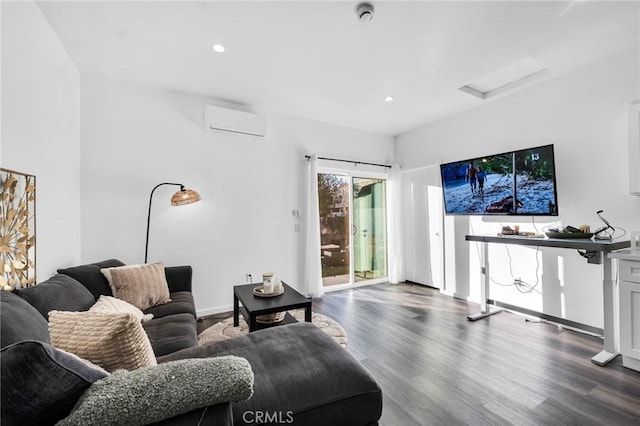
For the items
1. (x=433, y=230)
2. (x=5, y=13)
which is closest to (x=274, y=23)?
(x=5, y=13)

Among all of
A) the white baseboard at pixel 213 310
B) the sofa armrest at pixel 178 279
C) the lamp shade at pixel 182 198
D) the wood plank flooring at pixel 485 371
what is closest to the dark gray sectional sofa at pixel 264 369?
the wood plank flooring at pixel 485 371

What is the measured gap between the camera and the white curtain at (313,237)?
12.9 ft

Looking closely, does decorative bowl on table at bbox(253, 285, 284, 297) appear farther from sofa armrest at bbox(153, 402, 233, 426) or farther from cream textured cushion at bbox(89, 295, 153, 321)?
sofa armrest at bbox(153, 402, 233, 426)

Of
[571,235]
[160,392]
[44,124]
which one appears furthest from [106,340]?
[571,235]

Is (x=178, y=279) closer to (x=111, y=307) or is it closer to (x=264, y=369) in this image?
(x=111, y=307)

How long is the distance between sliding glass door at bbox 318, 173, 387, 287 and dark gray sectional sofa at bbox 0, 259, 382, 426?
8.62 feet

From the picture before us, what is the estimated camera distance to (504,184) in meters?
3.06

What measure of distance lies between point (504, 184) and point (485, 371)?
6.48ft

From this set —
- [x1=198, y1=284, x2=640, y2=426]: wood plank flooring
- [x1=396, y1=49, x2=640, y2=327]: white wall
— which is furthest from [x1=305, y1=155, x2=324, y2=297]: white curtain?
[x1=396, y1=49, x2=640, y2=327]: white wall

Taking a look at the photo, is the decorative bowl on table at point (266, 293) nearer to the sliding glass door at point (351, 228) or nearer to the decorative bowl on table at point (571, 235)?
the sliding glass door at point (351, 228)

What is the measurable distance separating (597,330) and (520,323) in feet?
1.94

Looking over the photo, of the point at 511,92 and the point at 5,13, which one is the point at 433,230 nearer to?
the point at 511,92

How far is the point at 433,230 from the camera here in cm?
433

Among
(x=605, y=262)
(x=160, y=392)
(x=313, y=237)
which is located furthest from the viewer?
(x=313, y=237)
